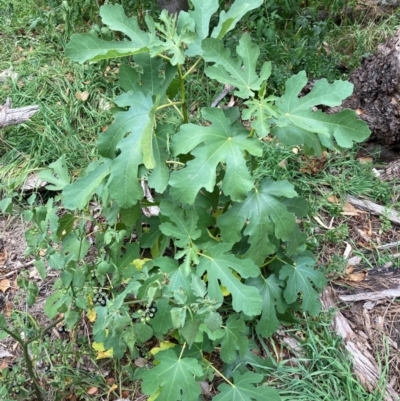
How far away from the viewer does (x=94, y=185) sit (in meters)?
1.94

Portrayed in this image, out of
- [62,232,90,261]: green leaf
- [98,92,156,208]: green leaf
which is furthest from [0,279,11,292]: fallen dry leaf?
[98,92,156,208]: green leaf

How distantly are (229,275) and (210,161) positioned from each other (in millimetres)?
499

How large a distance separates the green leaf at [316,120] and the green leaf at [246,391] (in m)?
1.01

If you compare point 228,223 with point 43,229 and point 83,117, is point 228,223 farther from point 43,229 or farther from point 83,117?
point 83,117

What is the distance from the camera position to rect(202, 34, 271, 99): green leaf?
5.90 feet

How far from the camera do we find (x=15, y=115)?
3.16m

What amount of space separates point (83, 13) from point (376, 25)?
8.93ft

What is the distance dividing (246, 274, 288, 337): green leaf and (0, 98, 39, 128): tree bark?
6.53 feet

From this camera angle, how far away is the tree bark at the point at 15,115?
10.3ft

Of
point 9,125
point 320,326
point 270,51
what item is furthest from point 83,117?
point 320,326

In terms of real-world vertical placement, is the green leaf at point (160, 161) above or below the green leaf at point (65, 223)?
above

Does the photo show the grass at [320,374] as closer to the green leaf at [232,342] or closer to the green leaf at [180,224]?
the green leaf at [232,342]

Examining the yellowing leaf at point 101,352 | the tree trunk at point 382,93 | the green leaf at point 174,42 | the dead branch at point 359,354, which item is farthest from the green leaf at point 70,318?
the tree trunk at point 382,93

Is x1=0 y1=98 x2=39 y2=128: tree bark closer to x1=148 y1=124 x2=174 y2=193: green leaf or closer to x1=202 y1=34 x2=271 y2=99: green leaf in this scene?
x1=148 y1=124 x2=174 y2=193: green leaf
